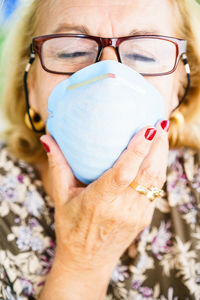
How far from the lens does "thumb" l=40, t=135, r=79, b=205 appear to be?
0.94 metres

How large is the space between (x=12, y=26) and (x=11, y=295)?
957 millimetres

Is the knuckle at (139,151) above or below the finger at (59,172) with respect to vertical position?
above

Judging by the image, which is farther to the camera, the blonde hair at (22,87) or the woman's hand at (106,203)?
the blonde hair at (22,87)

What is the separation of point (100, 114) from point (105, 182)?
16 cm

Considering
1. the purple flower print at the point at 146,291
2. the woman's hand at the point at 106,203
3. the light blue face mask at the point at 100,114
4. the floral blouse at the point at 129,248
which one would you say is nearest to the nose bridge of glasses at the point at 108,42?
the light blue face mask at the point at 100,114

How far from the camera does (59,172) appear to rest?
94cm

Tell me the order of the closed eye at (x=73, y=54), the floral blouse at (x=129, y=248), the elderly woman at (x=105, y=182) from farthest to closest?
the floral blouse at (x=129, y=248) → the closed eye at (x=73, y=54) → the elderly woman at (x=105, y=182)

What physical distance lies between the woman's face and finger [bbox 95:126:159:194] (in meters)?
0.25

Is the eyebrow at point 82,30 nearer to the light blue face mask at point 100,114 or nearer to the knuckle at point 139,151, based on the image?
the light blue face mask at point 100,114

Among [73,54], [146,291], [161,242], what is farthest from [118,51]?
[146,291]

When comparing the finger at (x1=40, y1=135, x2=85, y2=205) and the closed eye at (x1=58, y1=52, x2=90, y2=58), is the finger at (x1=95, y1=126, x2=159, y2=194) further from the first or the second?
the closed eye at (x1=58, y1=52, x2=90, y2=58)

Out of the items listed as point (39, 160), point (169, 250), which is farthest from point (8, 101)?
point (169, 250)

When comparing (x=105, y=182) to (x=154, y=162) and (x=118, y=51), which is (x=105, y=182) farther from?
(x=118, y=51)

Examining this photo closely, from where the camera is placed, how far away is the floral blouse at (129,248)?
1.07 meters
